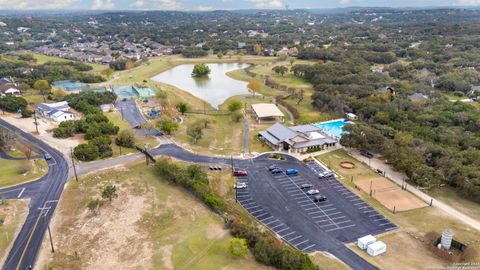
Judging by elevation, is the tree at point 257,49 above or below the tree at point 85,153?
above

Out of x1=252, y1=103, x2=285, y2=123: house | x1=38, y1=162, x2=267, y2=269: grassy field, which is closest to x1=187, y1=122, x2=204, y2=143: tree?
x1=38, y1=162, x2=267, y2=269: grassy field

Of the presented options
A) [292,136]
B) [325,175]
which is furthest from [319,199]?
[292,136]

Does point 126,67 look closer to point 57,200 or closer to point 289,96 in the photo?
point 289,96

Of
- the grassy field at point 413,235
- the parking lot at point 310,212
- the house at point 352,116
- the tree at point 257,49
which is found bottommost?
the grassy field at point 413,235

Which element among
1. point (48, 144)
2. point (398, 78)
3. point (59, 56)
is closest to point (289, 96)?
point (398, 78)

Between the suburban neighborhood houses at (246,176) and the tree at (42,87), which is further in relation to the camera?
the tree at (42,87)

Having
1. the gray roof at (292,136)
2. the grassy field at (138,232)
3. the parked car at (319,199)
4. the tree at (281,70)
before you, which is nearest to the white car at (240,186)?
the grassy field at (138,232)

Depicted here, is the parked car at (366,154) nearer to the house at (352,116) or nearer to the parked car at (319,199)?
the parked car at (319,199)
